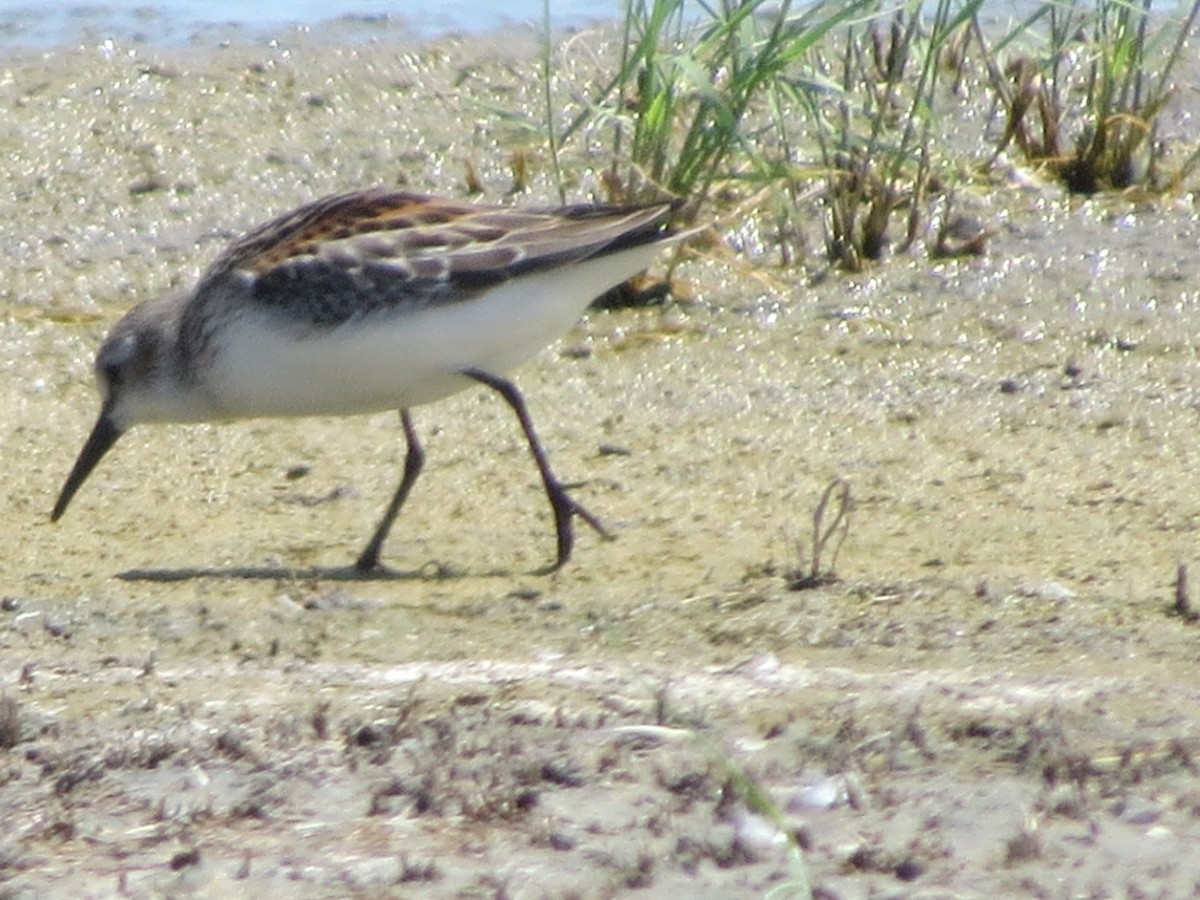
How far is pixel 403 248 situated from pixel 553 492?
2.56ft

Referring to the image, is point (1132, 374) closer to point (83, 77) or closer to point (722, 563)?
point (722, 563)

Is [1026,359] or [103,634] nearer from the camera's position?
[103,634]

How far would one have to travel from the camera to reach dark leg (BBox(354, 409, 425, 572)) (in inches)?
254

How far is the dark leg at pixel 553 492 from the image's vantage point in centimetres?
642

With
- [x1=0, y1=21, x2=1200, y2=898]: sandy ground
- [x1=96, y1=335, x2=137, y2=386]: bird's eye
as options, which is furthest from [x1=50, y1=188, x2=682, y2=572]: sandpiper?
[x1=0, y1=21, x2=1200, y2=898]: sandy ground

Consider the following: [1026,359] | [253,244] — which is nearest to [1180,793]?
[253,244]

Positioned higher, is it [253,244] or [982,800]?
[253,244]

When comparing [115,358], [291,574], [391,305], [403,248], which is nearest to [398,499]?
[291,574]

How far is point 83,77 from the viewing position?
36.6 feet

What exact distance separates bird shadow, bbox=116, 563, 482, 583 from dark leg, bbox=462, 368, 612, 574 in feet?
0.64

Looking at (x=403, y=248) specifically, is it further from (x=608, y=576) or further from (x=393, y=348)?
(x=608, y=576)

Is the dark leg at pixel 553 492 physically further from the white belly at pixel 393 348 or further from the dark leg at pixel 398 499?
the dark leg at pixel 398 499

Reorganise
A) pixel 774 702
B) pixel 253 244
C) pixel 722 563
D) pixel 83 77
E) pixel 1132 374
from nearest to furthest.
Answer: pixel 774 702
pixel 722 563
pixel 253 244
pixel 1132 374
pixel 83 77

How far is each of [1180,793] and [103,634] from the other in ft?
8.72
